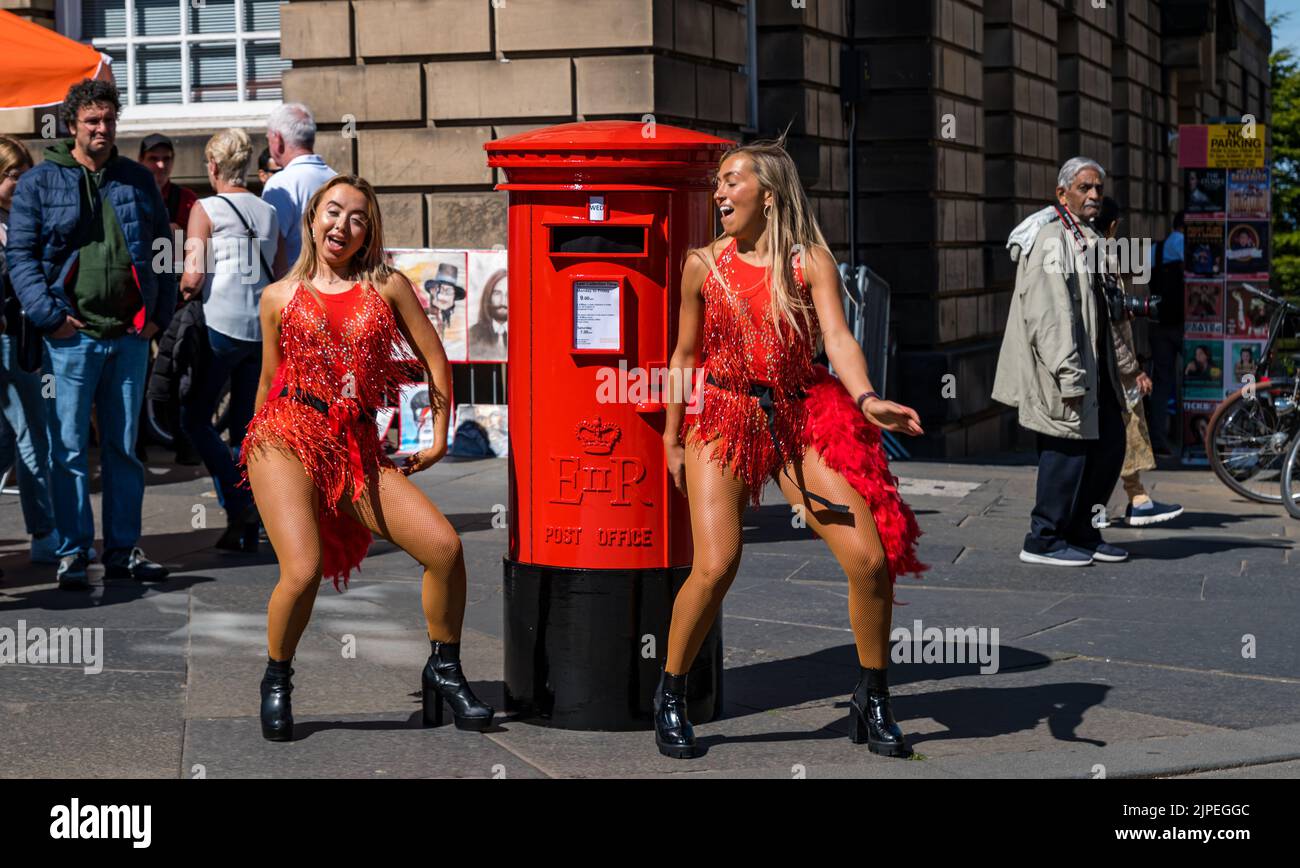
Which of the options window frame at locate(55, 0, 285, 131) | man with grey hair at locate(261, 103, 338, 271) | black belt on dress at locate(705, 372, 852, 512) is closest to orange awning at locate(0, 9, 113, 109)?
man with grey hair at locate(261, 103, 338, 271)

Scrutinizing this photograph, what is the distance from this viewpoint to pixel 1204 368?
14289 millimetres

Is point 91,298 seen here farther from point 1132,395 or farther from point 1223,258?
point 1223,258

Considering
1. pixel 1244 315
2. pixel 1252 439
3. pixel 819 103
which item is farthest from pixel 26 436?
pixel 1244 315

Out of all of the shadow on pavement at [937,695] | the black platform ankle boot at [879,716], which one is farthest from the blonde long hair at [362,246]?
the black platform ankle boot at [879,716]

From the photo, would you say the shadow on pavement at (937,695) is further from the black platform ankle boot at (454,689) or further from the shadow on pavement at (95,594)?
the shadow on pavement at (95,594)

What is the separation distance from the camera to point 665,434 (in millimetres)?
5355

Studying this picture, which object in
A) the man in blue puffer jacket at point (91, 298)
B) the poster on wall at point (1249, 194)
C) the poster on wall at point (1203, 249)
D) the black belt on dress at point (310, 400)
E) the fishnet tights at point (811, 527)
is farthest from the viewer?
the poster on wall at point (1249, 194)

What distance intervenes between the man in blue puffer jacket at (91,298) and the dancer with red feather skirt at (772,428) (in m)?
3.32

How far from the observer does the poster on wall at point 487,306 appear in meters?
12.1

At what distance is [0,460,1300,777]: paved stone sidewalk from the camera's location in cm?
517

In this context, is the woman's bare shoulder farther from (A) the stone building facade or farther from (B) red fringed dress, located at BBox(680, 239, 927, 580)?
(A) the stone building facade

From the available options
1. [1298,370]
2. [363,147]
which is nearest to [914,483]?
[1298,370]

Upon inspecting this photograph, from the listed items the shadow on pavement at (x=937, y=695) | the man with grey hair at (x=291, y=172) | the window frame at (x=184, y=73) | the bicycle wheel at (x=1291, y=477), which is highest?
the window frame at (x=184, y=73)

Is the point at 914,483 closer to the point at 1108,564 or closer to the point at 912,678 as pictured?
the point at 1108,564
